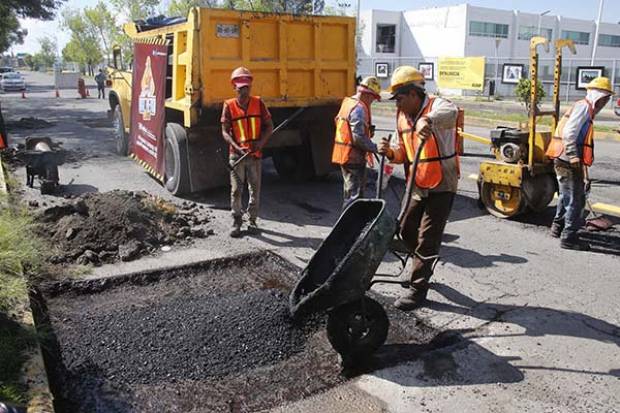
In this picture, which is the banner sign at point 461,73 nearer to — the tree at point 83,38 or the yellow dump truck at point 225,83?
the yellow dump truck at point 225,83

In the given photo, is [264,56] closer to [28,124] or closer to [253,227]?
[253,227]

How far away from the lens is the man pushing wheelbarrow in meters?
3.52

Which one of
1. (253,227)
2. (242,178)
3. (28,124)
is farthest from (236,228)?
(28,124)

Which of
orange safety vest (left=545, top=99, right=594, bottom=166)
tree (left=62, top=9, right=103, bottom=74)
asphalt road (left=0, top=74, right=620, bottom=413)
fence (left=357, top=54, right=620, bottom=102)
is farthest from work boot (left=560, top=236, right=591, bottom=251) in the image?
tree (left=62, top=9, right=103, bottom=74)

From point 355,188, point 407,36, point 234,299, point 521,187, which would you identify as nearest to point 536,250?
point 521,187

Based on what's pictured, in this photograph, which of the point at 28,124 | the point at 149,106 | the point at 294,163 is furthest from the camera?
the point at 28,124

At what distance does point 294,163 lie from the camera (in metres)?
9.64

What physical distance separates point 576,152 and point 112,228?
4904 millimetres

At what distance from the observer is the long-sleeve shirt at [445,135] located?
4.17 m

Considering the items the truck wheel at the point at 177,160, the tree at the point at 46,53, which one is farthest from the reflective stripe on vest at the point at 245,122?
the tree at the point at 46,53

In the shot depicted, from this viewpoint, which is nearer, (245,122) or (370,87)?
(370,87)

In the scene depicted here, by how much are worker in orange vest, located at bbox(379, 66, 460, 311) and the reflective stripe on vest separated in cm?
231

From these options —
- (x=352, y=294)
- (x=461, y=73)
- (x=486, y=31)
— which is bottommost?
(x=352, y=294)

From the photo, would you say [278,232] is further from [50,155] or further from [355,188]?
[50,155]
